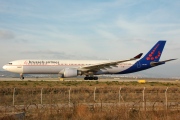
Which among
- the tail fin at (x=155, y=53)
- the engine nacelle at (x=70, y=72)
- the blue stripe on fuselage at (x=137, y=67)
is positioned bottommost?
the engine nacelle at (x=70, y=72)

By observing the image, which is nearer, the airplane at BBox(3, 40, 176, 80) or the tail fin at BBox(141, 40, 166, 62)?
the airplane at BBox(3, 40, 176, 80)

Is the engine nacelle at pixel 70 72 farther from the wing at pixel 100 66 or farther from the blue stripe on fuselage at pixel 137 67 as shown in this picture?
the blue stripe on fuselage at pixel 137 67

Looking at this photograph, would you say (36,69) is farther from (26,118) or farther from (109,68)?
(26,118)

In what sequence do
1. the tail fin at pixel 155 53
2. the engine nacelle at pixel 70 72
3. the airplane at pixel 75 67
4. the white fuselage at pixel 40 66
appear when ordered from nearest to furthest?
the engine nacelle at pixel 70 72, the airplane at pixel 75 67, the white fuselage at pixel 40 66, the tail fin at pixel 155 53

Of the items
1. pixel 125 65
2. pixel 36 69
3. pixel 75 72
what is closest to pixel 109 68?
pixel 125 65

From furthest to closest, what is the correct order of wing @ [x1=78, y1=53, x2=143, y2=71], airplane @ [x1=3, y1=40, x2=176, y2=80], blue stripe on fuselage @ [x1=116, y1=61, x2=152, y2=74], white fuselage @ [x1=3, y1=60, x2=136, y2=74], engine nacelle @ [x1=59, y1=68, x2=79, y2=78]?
1. blue stripe on fuselage @ [x1=116, y1=61, x2=152, y2=74]
2. white fuselage @ [x1=3, y1=60, x2=136, y2=74]
3. airplane @ [x1=3, y1=40, x2=176, y2=80]
4. wing @ [x1=78, y1=53, x2=143, y2=71]
5. engine nacelle @ [x1=59, y1=68, x2=79, y2=78]

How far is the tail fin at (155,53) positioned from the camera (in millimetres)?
51531

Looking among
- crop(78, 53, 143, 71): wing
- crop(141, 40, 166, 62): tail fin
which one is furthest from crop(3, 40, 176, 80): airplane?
crop(141, 40, 166, 62): tail fin

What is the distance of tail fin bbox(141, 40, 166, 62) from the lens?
169 feet

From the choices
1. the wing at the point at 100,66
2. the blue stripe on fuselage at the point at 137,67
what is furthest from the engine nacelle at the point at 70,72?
the blue stripe on fuselage at the point at 137,67

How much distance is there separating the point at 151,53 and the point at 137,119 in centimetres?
4085

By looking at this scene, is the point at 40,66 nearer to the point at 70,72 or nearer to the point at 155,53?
the point at 70,72

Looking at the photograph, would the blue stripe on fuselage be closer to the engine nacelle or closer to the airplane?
the airplane

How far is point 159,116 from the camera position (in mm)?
12672
